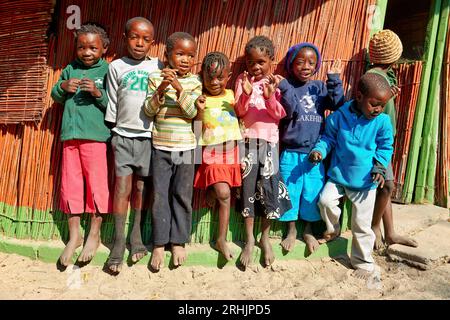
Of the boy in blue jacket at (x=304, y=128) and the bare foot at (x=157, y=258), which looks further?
the boy in blue jacket at (x=304, y=128)

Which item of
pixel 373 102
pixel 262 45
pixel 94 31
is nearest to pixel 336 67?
pixel 373 102

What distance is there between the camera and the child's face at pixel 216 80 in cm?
303

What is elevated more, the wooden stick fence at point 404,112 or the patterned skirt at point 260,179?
the wooden stick fence at point 404,112

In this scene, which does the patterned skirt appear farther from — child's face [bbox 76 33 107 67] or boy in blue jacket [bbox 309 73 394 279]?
child's face [bbox 76 33 107 67]

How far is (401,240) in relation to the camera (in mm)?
3561

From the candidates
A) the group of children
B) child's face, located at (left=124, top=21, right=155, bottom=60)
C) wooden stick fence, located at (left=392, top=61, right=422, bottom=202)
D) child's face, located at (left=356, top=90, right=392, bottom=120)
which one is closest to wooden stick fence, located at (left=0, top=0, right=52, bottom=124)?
the group of children

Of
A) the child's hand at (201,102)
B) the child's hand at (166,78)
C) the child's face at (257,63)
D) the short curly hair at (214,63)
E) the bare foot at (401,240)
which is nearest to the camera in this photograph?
the child's hand at (166,78)

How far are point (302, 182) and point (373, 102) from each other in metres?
0.80

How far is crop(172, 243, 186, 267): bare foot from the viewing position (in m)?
3.14

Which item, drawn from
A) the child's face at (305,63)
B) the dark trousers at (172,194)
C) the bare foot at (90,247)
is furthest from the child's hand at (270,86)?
the bare foot at (90,247)

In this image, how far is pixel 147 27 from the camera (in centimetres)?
303

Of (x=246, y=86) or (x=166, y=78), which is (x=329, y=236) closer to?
(x=246, y=86)

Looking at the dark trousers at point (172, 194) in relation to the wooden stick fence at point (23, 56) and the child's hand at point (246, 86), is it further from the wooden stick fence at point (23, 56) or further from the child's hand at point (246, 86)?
the wooden stick fence at point (23, 56)
